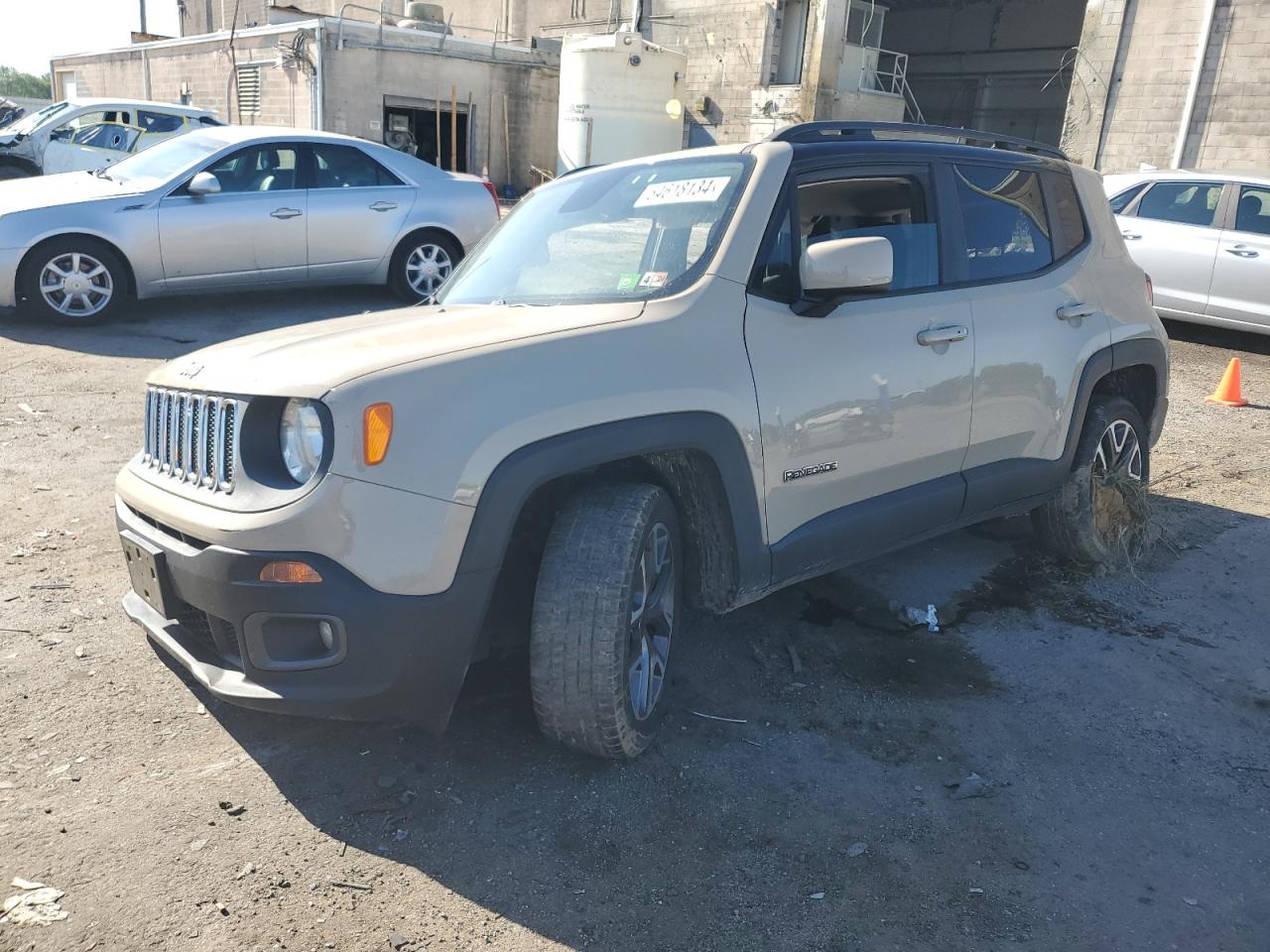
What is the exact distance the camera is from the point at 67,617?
152 inches

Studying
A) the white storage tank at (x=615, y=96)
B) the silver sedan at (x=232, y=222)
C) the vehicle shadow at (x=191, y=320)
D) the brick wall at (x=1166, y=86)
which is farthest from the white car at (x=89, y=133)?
the brick wall at (x=1166, y=86)

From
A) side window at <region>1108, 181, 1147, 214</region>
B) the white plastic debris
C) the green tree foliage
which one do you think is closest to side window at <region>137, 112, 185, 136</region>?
side window at <region>1108, 181, 1147, 214</region>

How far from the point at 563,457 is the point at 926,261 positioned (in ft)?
6.10

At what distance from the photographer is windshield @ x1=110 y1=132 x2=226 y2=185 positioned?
28.9 ft

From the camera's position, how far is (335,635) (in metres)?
2.52

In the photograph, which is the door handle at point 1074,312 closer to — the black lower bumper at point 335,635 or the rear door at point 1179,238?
the black lower bumper at point 335,635

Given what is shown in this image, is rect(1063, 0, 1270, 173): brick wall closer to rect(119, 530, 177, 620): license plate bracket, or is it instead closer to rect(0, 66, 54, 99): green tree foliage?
rect(119, 530, 177, 620): license plate bracket

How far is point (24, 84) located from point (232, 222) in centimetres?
8856

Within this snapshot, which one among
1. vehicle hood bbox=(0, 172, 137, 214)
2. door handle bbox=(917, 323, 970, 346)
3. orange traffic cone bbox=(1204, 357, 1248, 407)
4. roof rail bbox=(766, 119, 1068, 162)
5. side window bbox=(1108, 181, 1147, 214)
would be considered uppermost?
roof rail bbox=(766, 119, 1068, 162)

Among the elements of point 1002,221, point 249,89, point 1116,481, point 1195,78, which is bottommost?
point 1116,481

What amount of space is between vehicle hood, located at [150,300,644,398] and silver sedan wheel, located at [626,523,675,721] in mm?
695

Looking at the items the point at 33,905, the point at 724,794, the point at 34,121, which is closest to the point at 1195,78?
the point at 724,794

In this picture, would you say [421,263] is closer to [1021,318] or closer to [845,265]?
[1021,318]

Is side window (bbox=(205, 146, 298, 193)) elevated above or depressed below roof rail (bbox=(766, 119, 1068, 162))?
below
